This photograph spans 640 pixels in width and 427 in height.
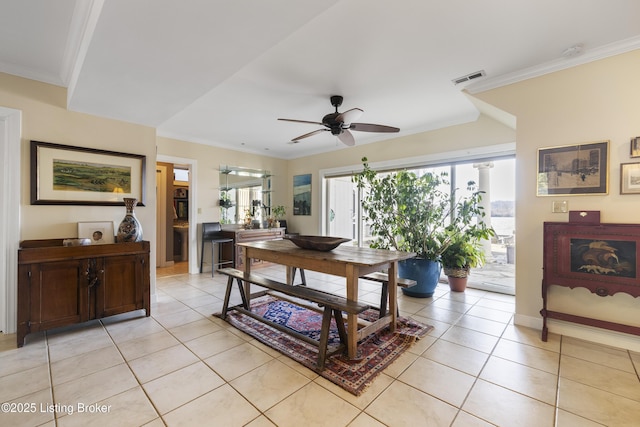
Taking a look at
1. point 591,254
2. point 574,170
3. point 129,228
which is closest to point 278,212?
point 129,228

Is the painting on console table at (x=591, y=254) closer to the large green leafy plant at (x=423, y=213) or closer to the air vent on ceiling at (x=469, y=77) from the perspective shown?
the large green leafy plant at (x=423, y=213)

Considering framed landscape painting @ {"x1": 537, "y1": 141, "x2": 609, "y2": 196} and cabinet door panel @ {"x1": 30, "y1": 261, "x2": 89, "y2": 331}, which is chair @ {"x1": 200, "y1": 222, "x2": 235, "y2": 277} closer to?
cabinet door panel @ {"x1": 30, "y1": 261, "x2": 89, "y2": 331}

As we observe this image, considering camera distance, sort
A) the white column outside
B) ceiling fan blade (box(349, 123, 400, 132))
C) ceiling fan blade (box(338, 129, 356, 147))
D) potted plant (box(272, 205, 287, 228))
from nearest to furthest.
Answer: ceiling fan blade (box(349, 123, 400, 132)) → ceiling fan blade (box(338, 129, 356, 147)) → the white column outside → potted plant (box(272, 205, 287, 228))

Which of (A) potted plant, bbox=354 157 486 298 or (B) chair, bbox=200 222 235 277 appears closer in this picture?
(A) potted plant, bbox=354 157 486 298

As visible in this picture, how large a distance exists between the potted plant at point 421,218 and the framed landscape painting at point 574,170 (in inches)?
39.8

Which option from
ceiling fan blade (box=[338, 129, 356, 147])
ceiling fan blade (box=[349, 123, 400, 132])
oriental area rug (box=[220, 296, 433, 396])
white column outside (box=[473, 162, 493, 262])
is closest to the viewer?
oriental area rug (box=[220, 296, 433, 396])

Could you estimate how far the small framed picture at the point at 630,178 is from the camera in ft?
7.45

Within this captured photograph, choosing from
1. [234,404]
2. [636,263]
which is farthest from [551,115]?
[234,404]

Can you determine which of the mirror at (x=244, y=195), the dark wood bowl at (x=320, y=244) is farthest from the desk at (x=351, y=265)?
the mirror at (x=244, y=195)

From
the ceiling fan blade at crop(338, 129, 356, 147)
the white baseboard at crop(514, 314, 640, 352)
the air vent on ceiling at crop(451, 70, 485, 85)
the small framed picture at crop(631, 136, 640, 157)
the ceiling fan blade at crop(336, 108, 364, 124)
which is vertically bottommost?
the white baseboard at crop(514, 314, 640, 352)

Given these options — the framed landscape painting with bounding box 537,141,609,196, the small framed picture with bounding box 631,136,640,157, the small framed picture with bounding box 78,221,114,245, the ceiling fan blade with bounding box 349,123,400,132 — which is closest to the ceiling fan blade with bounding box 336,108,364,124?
the ceiling fan blade with bounding box 349,123,400,132

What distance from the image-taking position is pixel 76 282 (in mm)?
2576

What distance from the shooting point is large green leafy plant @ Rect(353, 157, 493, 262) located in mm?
3811

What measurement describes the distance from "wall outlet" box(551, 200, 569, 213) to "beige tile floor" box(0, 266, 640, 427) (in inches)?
47.2
